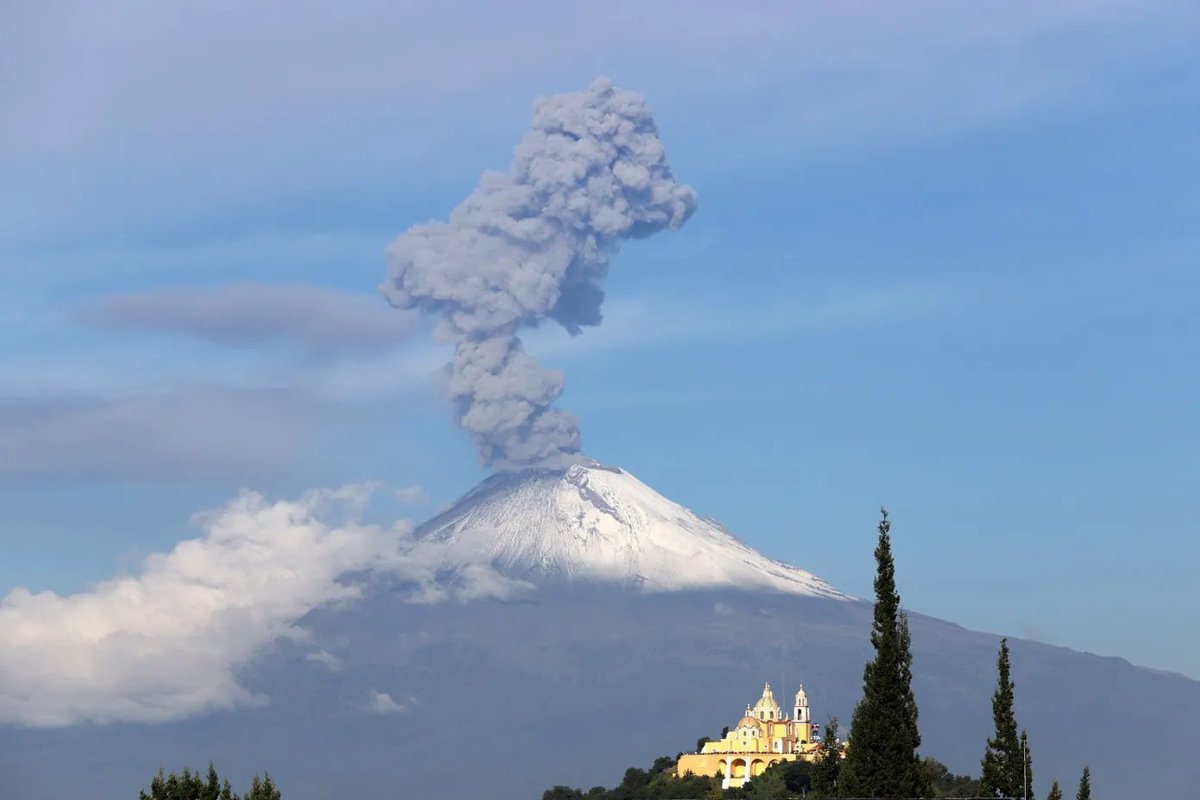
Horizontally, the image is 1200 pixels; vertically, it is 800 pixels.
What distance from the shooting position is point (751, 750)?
154 metres

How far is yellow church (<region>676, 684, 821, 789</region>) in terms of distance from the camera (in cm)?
15025

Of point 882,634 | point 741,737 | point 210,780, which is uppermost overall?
point 741,737

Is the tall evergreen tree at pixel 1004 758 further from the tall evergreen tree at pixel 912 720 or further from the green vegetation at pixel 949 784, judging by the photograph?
the green vegetation at pixel 949 784

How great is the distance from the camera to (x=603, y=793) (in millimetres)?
148375

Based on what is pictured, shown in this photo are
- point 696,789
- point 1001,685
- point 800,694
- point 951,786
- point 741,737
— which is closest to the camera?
point 1001,685

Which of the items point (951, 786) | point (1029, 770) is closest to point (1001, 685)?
point (1029, 770)

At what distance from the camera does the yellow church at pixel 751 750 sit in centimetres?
15025

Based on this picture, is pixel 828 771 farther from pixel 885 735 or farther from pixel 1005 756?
pixel 885 735

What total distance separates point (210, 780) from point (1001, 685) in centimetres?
2529

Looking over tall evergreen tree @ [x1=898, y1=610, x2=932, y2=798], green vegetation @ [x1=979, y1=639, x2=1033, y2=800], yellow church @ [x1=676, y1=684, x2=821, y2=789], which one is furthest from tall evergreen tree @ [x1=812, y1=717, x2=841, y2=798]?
yellow church @ [x1=676, y1=684, x2=821, y2=789]

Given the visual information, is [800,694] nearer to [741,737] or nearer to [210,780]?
[741,737]

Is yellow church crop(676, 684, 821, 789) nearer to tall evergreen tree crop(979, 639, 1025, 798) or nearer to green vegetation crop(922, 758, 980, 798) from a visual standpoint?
green vegetation crop(922, 758, 980, 798)

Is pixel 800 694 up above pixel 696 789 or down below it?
above

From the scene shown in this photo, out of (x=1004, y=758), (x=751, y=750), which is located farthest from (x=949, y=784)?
(x=1004, y=758)
